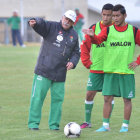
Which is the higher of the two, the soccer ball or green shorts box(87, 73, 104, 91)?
green shorts box(87, 73, 104, 91)

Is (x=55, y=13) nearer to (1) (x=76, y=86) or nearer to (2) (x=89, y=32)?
(1) (x=76, y=86)

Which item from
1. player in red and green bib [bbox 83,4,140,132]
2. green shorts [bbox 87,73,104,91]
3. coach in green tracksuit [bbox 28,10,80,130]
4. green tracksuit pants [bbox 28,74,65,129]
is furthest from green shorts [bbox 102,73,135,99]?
green tracksuit pants [bbox 28,74,65,129]

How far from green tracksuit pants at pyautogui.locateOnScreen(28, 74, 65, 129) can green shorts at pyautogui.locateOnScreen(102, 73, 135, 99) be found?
33.3 inches

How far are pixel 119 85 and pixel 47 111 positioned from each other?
280 centimetres

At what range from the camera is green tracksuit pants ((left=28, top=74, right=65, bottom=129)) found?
25.7 feet

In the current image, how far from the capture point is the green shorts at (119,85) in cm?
745

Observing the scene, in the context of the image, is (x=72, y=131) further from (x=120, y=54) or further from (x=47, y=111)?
(x=47, y=111)

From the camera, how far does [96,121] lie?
29.1ft

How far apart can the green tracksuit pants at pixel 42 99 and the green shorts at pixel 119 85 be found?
2.77 ft

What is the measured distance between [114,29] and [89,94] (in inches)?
56.1

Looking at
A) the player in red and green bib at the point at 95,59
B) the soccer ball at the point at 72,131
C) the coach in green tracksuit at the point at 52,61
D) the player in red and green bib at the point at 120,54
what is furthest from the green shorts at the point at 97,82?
the soccer ball at the point at 72,131

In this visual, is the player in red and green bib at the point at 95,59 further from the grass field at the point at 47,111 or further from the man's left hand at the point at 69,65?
the grass field at the point at 47,111

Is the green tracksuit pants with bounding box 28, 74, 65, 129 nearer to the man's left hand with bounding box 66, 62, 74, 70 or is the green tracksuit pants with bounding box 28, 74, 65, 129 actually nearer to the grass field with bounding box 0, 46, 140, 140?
the grass field with bounding box 0, 46, 140, 140

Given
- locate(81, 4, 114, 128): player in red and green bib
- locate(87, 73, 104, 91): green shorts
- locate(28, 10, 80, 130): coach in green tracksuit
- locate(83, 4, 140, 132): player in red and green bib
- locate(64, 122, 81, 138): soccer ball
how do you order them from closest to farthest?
locate(64, 122, 81, 138): soccer ball < locate(83, 4, 140, 132): player in red and green bib < locate(28, 10, 80, 130): coach in green tracksuit < locate(81, 4, 114, 128): player in red and green bib < locate(87, 73, 104, 91): green shorts
